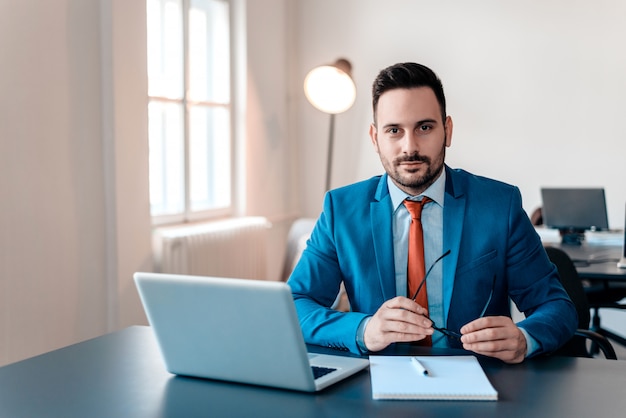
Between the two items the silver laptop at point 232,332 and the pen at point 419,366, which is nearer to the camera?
the silver laptop at point 232,332

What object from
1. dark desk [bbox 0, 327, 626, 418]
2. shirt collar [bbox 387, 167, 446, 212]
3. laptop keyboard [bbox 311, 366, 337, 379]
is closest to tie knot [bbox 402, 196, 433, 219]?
shirt collar [bbox 387, 167, 446, 212]

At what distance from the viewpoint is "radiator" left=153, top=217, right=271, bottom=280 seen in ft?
14.6

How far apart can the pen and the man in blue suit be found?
36 centimetres

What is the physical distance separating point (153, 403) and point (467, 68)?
478cm

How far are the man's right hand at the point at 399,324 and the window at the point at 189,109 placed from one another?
3009 millimetres

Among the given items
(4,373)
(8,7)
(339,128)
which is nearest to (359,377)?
(4,373)

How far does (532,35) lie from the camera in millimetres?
5660

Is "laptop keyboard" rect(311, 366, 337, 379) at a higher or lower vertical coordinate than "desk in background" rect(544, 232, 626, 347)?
higher

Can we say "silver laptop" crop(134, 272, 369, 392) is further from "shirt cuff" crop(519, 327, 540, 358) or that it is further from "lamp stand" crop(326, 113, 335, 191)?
"lamp stand" crop(326, 113, 335, 191)

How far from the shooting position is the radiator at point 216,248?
4.46 m

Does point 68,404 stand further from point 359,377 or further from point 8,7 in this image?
point 8,7

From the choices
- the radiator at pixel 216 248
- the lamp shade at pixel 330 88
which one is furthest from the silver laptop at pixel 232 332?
the lamp shade at pixel 330 88

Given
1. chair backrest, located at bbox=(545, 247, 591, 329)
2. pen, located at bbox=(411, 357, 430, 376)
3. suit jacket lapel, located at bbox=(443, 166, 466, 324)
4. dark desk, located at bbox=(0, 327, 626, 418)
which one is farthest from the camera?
chair backrest, located at bbox=(545, 247, 591, 329)

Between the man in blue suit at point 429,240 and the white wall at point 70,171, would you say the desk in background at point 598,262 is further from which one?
the white wall at point 70,171
